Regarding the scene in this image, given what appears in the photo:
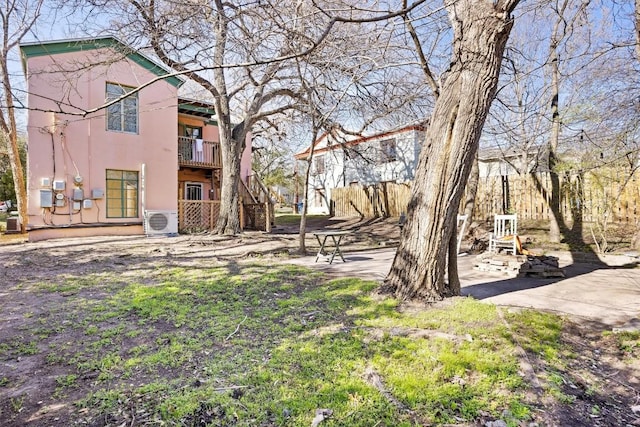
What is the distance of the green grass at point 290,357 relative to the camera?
220 cm

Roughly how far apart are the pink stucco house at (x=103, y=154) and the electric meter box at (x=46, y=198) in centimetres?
2

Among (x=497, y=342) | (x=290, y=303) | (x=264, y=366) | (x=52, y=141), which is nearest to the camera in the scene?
(x=264, y=366)

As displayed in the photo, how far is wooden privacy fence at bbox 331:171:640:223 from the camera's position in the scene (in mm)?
7870

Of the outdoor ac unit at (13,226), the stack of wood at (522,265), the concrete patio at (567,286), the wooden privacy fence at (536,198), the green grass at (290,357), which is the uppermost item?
the wooden privacy fence at (536,198)

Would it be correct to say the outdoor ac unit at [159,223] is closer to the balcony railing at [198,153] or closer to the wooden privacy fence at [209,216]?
the wooden privacy fence at [209,216]

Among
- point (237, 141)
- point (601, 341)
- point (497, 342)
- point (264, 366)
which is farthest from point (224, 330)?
point (237, 141)

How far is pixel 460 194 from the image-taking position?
407cm

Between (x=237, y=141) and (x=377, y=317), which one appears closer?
(x=377, y=317)

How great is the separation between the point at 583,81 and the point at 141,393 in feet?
33.1

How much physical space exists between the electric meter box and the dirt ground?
3.97 feet

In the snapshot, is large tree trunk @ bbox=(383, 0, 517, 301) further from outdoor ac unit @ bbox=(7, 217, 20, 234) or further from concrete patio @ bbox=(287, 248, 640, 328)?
outdoor ac unit @ bbox=(7, 217, 20, 234)

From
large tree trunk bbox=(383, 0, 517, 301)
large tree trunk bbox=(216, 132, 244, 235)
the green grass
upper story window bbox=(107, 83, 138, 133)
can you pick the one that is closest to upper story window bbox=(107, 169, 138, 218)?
upper story window bbox=(107, 83, 138, 133)

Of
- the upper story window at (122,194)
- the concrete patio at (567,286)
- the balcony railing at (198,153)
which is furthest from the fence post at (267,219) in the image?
the concrete patio at (567,286)

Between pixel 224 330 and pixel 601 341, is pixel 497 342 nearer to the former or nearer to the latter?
pixel 601 341
